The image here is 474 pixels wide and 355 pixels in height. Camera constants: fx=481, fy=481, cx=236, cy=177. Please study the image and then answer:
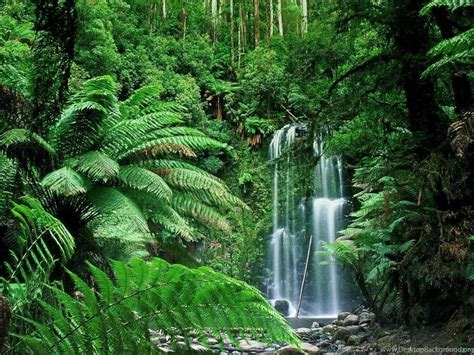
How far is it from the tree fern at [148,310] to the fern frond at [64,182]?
11.0 feet

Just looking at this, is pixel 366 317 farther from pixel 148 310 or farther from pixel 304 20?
pixel 148 310

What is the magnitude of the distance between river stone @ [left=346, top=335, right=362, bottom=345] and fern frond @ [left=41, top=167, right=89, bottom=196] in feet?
12.4

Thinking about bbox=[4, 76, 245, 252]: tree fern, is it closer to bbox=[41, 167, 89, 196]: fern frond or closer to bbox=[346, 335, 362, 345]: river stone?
bbox=[41, 167, 89, 196]: fern frond

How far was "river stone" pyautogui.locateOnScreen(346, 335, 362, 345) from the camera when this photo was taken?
5.95 meters

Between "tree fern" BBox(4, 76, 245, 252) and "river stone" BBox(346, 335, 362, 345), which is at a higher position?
"tree fern" BBox(4, 76, 245, 252)

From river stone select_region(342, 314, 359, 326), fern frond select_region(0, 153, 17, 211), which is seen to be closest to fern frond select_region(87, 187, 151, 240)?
fern frond select_region(0, 153, 17, 211)

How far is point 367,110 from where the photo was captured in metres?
5.36

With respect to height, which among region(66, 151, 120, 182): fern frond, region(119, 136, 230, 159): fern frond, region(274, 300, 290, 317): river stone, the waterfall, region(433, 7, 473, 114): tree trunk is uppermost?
region(433, 7, 473, 114): tree trunk

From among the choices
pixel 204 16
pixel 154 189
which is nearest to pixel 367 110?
pixel 154 189

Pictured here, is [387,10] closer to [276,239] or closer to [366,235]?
[366,235]

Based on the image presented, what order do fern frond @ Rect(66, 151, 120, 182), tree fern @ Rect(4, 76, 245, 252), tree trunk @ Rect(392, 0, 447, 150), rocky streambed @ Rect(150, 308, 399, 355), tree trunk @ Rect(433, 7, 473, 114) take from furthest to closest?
rocky streambed @ Rect(150, 308, 399, 355)
tree fern @ Rect(4, 76, 245, 252)
fern frond @ Rect(66, 151, 120, 182)
tree trunk @ Rect(392, 0, 447, 150)
tree trunk @ Rect(433, 7, 473, 114)

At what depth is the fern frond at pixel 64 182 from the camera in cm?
438

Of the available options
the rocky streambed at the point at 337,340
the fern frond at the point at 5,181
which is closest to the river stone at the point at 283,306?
the rocky streambed at the point at 337,340

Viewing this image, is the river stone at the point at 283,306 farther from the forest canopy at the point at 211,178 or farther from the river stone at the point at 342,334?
the river stone at the point at 342,334
